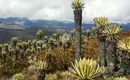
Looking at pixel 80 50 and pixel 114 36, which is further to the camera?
pixel 80 50

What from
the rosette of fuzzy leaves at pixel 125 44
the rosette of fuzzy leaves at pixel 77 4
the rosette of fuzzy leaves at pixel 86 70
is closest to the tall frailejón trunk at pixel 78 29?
the rosette of fuzzy leaves at pixel 77 4

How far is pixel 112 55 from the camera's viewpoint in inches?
647

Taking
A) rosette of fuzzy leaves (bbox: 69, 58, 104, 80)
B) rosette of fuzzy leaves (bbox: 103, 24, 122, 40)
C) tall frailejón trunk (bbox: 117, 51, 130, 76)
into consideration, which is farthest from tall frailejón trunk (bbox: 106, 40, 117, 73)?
rosette of fuzzy leaves (bbox: 69, 58, 104, 80)

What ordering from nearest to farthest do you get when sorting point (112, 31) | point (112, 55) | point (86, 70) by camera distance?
point (86, 70) < point (112, 31) < point (112, 55)

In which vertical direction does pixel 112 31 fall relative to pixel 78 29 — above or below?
above

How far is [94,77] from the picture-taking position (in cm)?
762

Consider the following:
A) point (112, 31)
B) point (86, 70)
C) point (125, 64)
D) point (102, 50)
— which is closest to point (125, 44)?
point (125, 64)

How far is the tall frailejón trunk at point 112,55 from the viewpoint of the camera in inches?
627

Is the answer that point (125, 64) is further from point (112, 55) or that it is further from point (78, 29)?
point (78, 29)

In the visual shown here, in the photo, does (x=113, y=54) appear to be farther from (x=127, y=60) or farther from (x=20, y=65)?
(x=20, y=65)

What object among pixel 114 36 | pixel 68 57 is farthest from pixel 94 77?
pixel 68 57

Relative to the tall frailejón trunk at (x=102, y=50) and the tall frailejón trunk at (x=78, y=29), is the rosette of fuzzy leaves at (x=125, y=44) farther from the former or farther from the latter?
the tall frailejón trunk at (x=78, y=29)

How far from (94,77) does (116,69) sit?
9.43 meters

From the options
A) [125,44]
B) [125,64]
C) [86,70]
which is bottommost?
[125,64]
